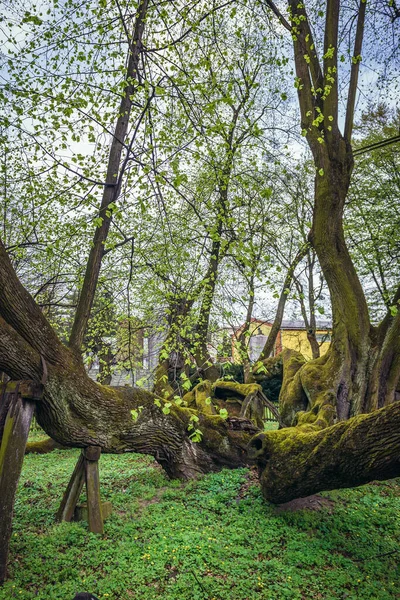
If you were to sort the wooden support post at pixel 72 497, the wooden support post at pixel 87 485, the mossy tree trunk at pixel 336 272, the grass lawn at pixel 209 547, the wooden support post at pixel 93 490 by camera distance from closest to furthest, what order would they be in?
1. the grass lawn at pixel 209 547
2. the wooden support post at pixel 93 490
3. the wooden support post at pixel 87 485
4. the wooden support post at pixel 72 497
5. the mossy tree trunk at pixel 336 272

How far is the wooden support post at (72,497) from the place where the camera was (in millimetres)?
4826

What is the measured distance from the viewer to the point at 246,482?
5.87 m

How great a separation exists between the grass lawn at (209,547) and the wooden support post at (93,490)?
0.38 feet

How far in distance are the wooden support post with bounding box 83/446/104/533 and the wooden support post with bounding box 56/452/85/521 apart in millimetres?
150

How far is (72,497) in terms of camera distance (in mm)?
4879

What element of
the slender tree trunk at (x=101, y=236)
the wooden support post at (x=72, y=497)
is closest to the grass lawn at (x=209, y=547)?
the wooden support post at (x=72, y=497)

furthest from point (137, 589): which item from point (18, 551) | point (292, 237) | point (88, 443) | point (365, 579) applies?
point (292, 237)

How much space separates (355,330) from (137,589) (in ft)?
16.9

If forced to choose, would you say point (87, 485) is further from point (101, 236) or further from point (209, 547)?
point (101, 236)

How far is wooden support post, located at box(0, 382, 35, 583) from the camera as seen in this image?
373 cm

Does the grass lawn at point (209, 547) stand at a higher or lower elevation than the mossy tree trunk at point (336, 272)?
lower

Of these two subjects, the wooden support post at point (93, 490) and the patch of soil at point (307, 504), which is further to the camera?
the patch of soil at point (307, 504)

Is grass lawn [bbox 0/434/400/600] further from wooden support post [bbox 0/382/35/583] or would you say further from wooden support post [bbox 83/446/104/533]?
wooden support post [bbox 0/382/35/583]

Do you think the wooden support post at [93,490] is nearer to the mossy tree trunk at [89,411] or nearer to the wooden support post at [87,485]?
the wooden support post at [87,485]
